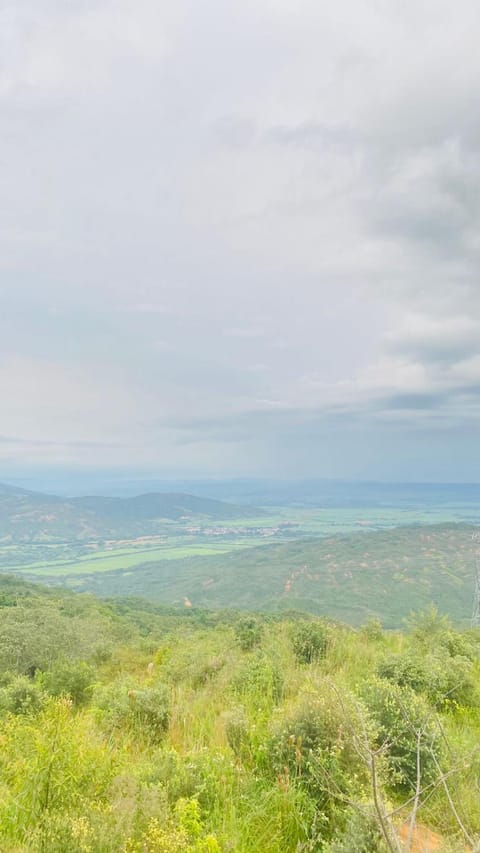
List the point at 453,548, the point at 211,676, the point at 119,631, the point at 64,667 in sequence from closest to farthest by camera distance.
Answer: the point at 211,676 → the point at 64,667 → the point at 119,631 → the point at 453,548

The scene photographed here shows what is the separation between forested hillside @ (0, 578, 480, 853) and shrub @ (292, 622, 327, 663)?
761 mm

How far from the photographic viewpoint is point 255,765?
5.02m

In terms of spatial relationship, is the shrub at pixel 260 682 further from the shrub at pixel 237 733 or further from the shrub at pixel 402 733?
the shrub at pixel 402 733

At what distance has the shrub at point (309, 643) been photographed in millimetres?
9997

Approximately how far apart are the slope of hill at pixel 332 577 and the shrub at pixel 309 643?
9310cm

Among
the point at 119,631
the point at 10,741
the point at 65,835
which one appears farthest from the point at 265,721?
the point at 119,631

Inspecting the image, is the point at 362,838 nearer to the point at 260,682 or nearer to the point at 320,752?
the point at 320,752

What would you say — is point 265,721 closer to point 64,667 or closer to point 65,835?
point 65,835

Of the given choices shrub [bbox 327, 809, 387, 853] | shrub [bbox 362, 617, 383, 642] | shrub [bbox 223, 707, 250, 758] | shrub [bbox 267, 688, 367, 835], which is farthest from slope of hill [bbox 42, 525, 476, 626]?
shrub [bbox 327, 809, 387, 853]

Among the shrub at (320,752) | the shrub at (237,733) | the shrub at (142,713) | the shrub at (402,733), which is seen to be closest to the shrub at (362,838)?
the shrub at (320,752)

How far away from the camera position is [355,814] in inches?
137

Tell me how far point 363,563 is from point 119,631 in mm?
138897

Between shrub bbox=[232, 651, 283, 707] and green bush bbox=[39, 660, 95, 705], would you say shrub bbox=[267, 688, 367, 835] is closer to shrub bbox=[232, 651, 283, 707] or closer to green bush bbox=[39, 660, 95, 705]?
shrub bbox=[232, 651, 283, 707]

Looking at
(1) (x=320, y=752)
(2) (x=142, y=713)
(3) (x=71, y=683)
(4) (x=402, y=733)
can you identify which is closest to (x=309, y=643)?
(2) (x=142, y=713)
